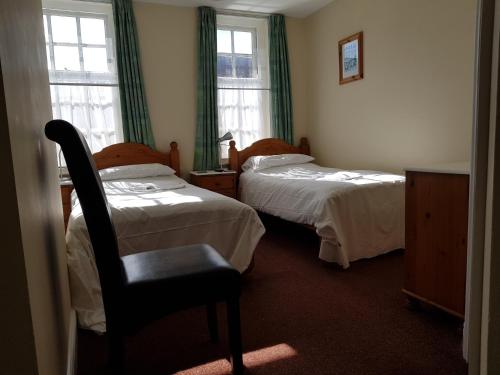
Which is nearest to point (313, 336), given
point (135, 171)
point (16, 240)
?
point (16, 240)

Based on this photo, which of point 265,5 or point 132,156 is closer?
point 132,156

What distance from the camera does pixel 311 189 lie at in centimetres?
288

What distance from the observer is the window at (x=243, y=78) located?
168 inches

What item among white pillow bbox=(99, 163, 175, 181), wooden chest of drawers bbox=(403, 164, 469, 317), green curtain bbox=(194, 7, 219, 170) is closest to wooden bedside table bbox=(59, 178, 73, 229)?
white pillow bbox=(99, 163, 175, 181)

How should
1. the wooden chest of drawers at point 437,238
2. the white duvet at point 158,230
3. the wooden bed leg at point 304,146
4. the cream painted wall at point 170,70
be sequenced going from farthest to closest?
the wooden bed leg at point 304,146 < the cream painted wall at point 170,70 < the white duvet at point 158,230 < the wooden chest of drawers at point 437,238

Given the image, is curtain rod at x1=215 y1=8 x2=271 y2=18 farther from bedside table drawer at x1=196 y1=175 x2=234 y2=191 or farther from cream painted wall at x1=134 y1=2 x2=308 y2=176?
bedside table drawer at x1=196 y1=175 x2=234 y2=191

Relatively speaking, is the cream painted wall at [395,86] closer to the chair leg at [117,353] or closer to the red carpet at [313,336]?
the red carpet at [313,336]

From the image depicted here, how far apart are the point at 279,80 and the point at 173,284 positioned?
362 cm

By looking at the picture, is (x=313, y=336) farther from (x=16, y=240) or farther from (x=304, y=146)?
(x=304, y=146)

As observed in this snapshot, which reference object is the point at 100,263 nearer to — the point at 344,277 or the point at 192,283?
the point at 192,283

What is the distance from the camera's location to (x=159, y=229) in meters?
2.13

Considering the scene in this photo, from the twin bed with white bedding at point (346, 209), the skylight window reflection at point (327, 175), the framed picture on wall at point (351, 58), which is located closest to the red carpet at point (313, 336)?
the twin bed with white bedding at point (346, 209)

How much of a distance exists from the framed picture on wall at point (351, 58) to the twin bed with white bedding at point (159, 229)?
2306 millimetres

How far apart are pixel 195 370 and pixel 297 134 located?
368 cm
